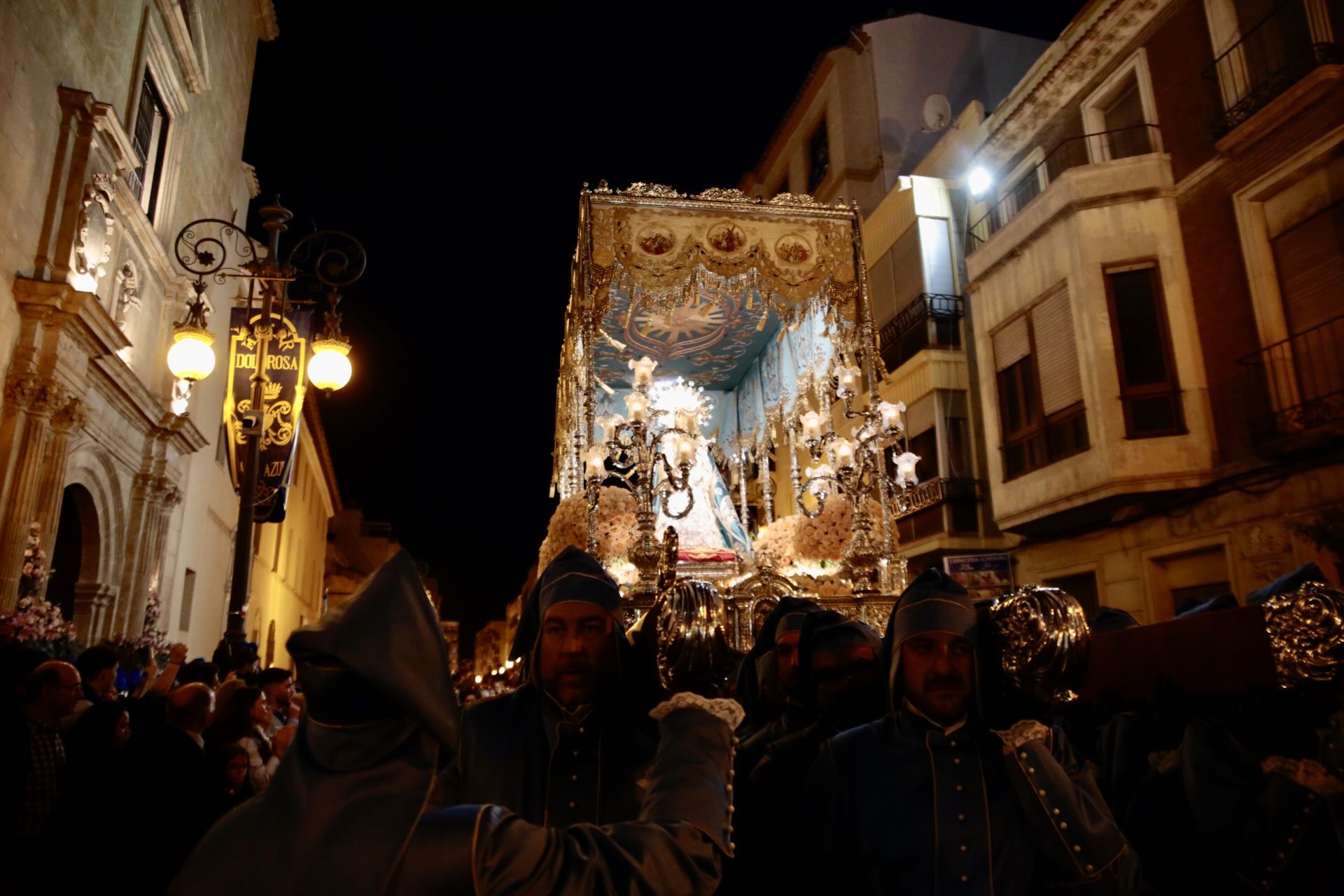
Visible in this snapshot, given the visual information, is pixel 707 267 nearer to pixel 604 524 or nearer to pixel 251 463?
pixel 604 524

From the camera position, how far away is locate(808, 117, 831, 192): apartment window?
71.0ft

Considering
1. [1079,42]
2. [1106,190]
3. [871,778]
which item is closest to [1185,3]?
[1079,42]

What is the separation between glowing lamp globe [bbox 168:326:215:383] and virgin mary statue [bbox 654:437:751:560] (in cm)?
467

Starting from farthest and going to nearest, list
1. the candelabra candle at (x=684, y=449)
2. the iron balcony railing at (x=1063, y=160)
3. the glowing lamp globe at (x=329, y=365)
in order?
the iron balcony railing at (x=1063, y=160), the candelabra candle at (x=684, y=449), the glowing lamp globe at (x=329, y=365)

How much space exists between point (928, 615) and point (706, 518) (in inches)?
308

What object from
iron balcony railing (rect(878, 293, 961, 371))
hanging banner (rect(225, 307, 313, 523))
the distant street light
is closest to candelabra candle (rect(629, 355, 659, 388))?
hanging banner (rect(225, 307, 313, 523))

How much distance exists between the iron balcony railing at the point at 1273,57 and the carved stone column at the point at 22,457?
1404 cm

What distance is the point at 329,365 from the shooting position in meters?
7.96

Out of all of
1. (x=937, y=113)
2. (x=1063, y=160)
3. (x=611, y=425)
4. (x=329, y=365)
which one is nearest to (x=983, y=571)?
(x=611, y=425)

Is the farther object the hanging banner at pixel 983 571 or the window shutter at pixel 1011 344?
the window shutter at pixel 1011 344

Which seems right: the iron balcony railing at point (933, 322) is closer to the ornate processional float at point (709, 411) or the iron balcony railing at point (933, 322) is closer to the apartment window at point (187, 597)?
the ornate processional float at point (709, 411)

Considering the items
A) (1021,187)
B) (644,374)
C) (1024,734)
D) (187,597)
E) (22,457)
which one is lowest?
(1024,734)

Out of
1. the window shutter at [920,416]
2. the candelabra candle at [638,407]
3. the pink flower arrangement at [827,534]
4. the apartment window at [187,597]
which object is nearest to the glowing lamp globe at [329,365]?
Result: the candelabra candle at [638,407]

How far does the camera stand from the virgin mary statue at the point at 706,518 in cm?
1014
